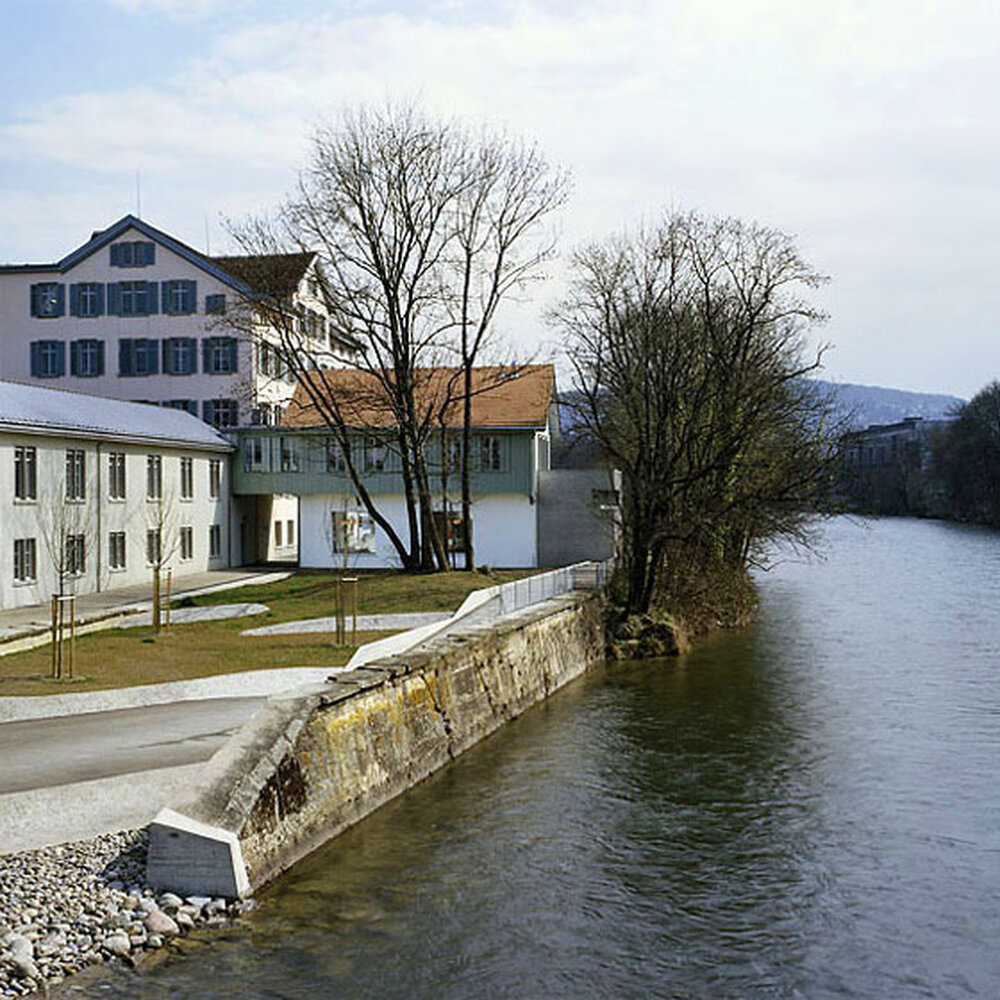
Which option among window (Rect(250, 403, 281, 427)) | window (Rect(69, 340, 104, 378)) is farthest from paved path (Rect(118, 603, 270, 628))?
window (Rect(69, 340, 104, 378))

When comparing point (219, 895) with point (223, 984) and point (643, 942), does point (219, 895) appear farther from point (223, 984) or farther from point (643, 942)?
point (643, 942)

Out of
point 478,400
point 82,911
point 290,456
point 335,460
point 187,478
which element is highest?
point 478,400

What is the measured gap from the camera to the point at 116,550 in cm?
3750

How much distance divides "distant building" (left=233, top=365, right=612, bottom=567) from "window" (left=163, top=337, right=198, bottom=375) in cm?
874

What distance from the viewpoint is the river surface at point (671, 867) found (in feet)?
36.1

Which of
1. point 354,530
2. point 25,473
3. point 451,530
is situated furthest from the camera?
point 354,530

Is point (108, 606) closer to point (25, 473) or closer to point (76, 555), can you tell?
point (76, 555)

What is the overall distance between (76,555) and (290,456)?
12.4 meters

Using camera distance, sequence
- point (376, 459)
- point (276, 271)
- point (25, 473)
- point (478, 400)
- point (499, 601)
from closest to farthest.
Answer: point (499, 601) < point (25, 473) < point (276, 271) < point (376, 459) < point (478, 400)

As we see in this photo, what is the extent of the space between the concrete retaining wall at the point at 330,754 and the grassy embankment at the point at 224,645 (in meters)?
3.00

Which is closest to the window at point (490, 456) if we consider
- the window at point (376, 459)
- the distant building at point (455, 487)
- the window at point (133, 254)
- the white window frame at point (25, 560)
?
the distant building at point (455, 487)

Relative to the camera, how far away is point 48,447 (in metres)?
33.3

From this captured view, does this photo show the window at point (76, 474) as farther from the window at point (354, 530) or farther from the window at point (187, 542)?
the window at point (354, 530)

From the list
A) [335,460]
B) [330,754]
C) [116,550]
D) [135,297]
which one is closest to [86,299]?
[135,297]
